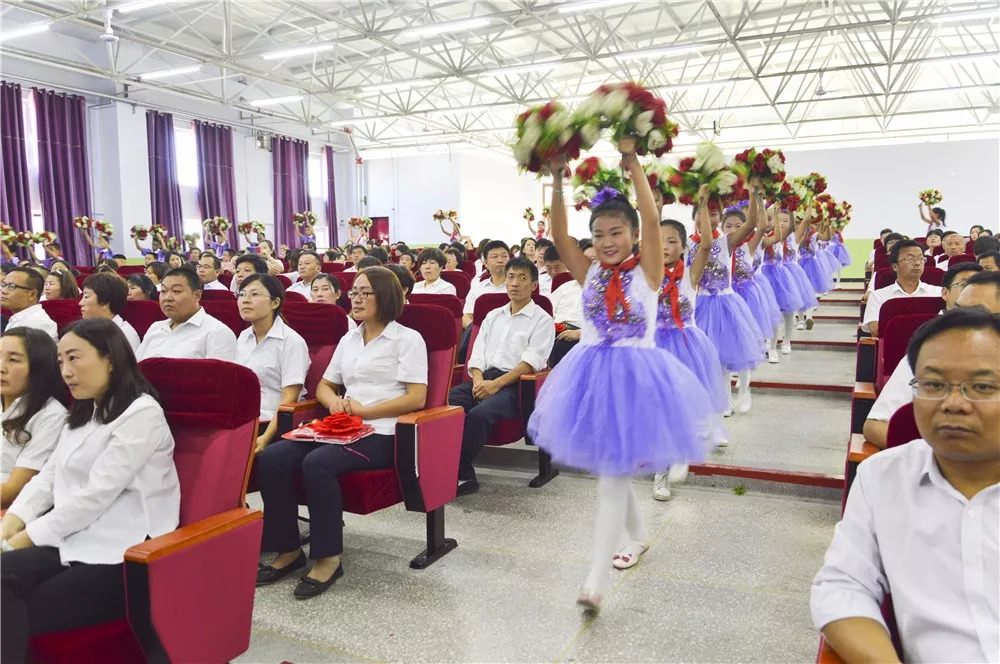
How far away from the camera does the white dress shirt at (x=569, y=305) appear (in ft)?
16.3

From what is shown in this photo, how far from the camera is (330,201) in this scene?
20.1 m

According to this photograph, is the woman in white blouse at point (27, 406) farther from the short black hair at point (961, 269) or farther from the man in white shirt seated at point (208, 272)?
the man in white shirt seated at point (208, 272)

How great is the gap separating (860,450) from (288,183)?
17.8 metres

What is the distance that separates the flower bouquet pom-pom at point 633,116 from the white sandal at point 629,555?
150cm

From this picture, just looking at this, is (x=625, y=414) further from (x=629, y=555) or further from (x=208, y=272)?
(x=208, y=272)

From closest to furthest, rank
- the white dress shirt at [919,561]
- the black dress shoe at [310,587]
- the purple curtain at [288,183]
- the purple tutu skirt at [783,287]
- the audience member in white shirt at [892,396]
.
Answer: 1. the white dress shirt at [919,561]
2. the audience member in white shirt at [892,396]
3. the black dress shoe at [310,587]
4. the purple tutu skirt at [783,287]
5. the purple curtain at [288,183]

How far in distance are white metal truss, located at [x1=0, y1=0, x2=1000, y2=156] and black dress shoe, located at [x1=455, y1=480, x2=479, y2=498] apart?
7.24 metres

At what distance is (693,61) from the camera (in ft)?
53.5

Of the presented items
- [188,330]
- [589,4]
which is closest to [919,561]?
[188,330]

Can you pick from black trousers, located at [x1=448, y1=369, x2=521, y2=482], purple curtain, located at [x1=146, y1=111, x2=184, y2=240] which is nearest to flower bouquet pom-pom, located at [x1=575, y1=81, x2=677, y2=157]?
black trousers, located at [x1=448, y1=369, x2=521, y2=482]

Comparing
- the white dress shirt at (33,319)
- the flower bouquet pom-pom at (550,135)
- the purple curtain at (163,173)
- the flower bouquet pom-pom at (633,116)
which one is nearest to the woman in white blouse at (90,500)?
the flower bouquet pom-pom at (550,135)

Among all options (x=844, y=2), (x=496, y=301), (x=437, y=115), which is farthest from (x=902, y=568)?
(x=437, y=115)

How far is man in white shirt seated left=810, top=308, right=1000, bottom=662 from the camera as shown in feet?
3.90

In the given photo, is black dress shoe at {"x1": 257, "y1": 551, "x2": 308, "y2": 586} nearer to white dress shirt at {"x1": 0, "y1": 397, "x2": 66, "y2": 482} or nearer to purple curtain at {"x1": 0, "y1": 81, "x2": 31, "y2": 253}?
white dress shirt at {"x1": 0, "y1": 397, "x2": 66, "y2": 482}
